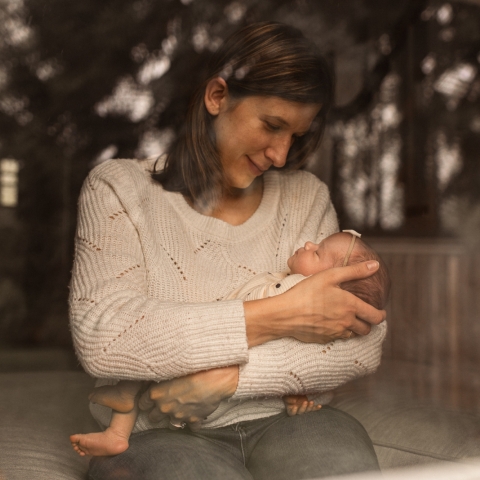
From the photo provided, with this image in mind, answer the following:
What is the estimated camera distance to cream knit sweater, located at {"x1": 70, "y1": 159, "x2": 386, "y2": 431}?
2.99 ft

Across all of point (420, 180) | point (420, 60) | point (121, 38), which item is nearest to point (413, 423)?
point (420, 180)

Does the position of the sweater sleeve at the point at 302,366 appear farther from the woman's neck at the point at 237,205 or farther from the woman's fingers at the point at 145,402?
the woman's neck at the point at 237,205

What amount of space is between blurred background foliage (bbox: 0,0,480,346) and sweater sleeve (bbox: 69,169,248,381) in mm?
38

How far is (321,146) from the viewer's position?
1.09 m

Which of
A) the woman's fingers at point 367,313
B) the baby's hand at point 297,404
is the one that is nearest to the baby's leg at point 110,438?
the baby's hand at point 297,404

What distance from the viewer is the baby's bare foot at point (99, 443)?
925 mm

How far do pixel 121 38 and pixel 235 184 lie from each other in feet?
1.02

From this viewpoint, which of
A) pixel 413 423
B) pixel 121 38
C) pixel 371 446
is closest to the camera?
pixel 121 38

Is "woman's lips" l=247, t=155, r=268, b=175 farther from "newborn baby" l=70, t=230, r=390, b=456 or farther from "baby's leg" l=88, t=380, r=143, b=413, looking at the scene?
"baby's leg" l=88, t=380, r=143, b=413

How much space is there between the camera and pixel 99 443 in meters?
0.93

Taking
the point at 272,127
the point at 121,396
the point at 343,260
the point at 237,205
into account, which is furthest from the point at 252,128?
the point at 121,396

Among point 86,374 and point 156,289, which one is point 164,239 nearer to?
point 156,289

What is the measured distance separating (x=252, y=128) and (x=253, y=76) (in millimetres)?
83

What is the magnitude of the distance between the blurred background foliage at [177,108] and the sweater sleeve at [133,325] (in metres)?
0.04
